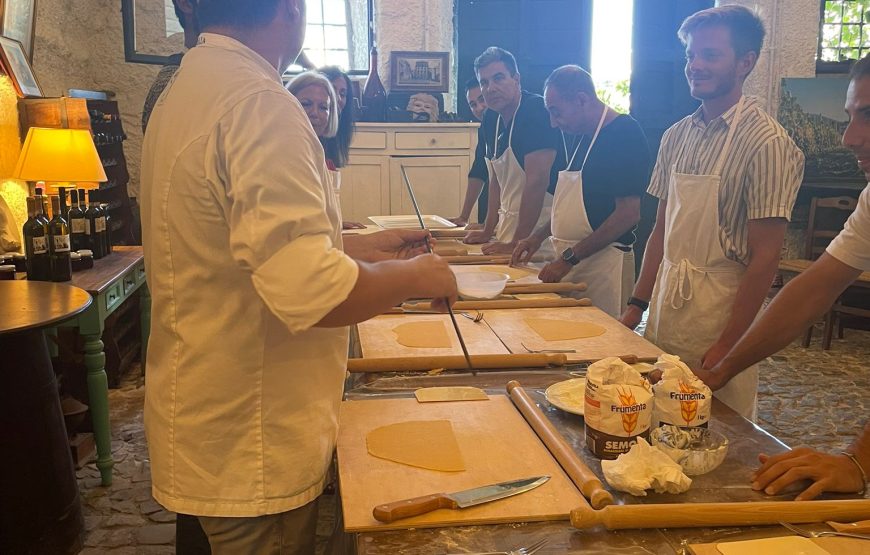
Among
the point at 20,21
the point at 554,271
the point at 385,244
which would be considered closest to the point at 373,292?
the point at 385,244

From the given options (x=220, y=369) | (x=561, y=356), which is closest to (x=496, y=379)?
(x=561, y=356)

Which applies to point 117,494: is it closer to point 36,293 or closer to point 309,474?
point 36,293

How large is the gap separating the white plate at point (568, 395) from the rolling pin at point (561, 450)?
5cm

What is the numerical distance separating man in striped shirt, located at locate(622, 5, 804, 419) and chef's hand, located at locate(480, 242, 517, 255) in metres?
1.20

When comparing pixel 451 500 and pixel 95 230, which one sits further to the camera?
pixel 95 230

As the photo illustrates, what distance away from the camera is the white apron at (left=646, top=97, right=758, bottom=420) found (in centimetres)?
238

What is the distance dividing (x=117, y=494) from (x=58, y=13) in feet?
12.1

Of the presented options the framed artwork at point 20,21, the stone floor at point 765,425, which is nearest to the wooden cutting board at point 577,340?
the stone floor at point 765,425

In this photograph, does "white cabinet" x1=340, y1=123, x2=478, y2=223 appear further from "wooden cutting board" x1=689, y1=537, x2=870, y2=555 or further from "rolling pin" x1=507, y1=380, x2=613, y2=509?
"wooden cutting board" x1=689, y1=537, x2=870, y2=555

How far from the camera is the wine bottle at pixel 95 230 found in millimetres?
3852

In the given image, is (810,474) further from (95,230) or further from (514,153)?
(95,230)

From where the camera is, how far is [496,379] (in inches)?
75.5

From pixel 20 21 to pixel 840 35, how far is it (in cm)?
698

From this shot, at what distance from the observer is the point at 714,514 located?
3.78 feet
